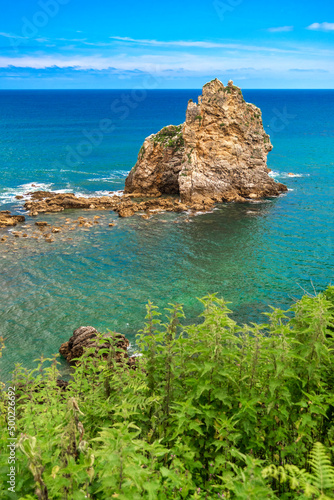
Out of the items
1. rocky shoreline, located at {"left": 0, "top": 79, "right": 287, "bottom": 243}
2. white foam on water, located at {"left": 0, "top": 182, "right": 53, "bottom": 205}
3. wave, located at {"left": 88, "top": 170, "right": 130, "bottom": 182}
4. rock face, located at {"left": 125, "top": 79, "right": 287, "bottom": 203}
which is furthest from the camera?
wave, located at {"left": 88, "top": 170, "right": 130, "bottom": 182}

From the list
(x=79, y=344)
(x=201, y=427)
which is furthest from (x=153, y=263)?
(x=201, y=427)

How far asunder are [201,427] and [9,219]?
48516mm

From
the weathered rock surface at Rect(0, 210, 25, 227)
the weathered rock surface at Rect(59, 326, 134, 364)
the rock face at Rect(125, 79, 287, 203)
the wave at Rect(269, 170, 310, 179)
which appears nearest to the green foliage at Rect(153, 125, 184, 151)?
the rock face at Rect(125, 79, 287, 203)

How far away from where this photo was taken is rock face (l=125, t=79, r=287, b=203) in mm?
58844

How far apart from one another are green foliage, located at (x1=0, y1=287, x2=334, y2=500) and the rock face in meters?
51.9

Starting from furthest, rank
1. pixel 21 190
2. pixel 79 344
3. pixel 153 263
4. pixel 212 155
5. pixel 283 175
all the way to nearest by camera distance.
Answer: pixel 283 175 < pixel 21 190 < pixel 212 155 < pixel 153 263 < pixel 79 344

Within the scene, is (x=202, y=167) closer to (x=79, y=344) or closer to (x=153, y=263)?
(x=153, y=263)

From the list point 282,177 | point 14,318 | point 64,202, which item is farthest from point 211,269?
point 282,177

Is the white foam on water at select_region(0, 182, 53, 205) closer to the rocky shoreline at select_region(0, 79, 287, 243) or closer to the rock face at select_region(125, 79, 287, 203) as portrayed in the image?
the rocky shoreline at select_region(0, 79, 287, 243)

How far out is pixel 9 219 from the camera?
50188 mm

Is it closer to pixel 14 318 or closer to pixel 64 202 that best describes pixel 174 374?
pixel 14 318

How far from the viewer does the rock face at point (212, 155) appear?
193ft

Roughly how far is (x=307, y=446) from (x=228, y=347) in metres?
2.23

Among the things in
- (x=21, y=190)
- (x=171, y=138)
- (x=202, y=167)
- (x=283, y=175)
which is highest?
(x=171, y=138)
